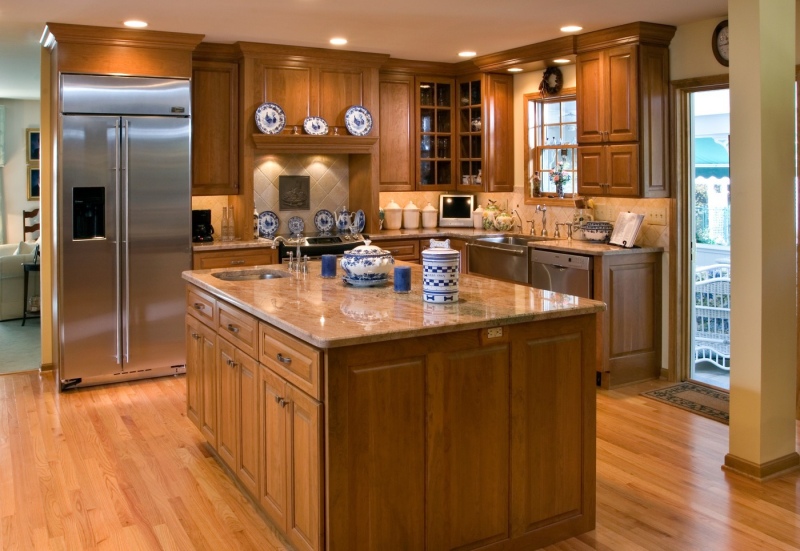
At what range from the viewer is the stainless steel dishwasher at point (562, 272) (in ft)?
17.2

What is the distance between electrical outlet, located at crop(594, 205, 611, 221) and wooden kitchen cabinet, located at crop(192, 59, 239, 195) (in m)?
2.89

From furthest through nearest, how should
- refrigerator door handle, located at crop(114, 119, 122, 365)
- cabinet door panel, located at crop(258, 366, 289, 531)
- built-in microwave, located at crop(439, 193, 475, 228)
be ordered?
built-in microwave, located at crop(439, 193, 475, 228) → refrigerator door handle, located at crop(114, 119, 122, 365) → cabinet door panel, located at crop(258, 366, 289, 531)

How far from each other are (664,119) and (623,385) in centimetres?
191

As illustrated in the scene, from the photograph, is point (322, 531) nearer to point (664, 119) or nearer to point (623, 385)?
point (623, 385)

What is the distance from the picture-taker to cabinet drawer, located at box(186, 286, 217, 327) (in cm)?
379

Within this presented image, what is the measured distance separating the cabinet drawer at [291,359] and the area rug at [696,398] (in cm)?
295

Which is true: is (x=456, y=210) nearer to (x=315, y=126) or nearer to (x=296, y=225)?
(x=296, y=225)

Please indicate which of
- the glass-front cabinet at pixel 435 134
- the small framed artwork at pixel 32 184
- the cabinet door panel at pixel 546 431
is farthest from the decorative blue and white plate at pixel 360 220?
the small framed artwork at pixel 32 184

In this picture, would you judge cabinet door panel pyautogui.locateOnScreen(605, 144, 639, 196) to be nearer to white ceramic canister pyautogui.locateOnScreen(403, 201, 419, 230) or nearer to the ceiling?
the ceiling

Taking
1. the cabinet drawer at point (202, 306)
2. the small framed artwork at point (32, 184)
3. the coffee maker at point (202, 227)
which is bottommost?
the cabinet drawer at point (202, 306)

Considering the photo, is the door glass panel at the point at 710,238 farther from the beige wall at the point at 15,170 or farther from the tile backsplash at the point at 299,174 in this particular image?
the beige wall at the point at 15,170

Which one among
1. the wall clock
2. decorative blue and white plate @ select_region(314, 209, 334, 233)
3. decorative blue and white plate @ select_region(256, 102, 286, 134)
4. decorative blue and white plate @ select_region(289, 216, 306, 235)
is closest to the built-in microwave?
decorative blue and white plate @ select_region(314, 209, 334, 233)

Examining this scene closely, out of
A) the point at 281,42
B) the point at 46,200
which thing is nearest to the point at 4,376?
the point at 46,200

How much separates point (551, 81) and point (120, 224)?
11.8 ft
